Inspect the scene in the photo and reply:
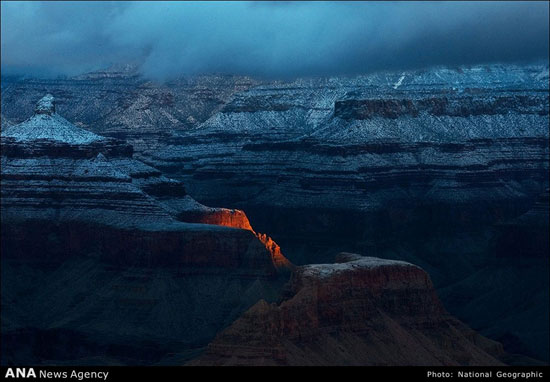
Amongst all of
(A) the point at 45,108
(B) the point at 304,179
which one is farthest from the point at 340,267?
(B) the point at 304,179

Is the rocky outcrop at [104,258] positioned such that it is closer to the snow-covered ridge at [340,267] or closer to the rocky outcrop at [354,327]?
the snow-covered ridge at [340,267]

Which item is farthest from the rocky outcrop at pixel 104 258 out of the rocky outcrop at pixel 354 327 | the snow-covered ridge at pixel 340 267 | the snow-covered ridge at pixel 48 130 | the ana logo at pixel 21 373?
the ana logo at pixel 21 373

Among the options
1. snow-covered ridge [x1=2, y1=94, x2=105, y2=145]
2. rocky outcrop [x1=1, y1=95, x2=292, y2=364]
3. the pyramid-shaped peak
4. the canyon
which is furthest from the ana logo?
the pyramid-shaped peak

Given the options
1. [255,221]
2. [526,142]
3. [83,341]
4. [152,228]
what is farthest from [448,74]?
[83,341]

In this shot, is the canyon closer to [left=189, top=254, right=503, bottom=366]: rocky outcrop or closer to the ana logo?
[left=189, top=254, right=503, bottom=366]: rocky outcrop

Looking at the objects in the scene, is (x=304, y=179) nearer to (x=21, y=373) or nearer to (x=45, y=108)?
(x=45, y=108)

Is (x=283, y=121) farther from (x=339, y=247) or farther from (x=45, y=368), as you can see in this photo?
(x=45, y=368)
